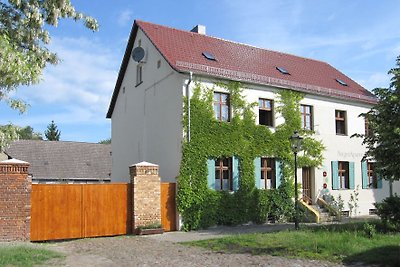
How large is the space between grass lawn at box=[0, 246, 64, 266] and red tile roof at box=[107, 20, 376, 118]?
32.2ft

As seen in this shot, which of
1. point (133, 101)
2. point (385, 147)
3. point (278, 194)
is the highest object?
point (133, 101)

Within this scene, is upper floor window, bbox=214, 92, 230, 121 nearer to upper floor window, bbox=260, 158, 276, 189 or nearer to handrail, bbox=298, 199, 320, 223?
upper floor window, bbox=260, 158, 276, 189

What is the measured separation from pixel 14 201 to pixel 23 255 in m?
4.05

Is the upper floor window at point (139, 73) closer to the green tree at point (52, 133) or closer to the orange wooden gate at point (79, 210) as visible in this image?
the orange wooden gate at point (79, 210)

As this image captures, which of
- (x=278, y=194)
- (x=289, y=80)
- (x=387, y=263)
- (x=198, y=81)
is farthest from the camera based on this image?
(x=289, y=80)

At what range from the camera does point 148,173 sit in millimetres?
17406

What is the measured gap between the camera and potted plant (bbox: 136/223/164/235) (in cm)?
1677

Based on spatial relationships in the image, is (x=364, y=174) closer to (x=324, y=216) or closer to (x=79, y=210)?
(x=324, y=216)

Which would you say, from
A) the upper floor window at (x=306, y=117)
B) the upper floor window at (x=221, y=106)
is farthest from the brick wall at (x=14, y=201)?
the upper floor window at (x=306, y=117)

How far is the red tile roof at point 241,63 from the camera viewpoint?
2069cm

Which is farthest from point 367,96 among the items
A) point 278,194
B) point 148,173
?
point 148,173

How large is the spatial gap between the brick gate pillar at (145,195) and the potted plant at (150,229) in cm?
12

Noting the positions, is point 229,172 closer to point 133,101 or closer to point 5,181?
point 133,101

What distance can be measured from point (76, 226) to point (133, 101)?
9.71 m
